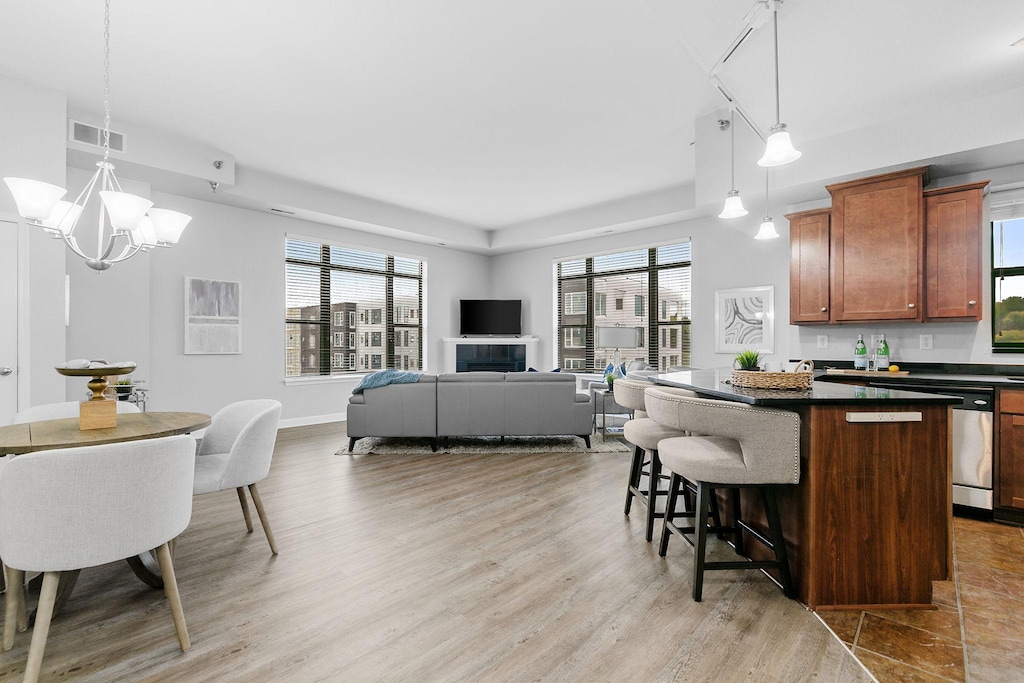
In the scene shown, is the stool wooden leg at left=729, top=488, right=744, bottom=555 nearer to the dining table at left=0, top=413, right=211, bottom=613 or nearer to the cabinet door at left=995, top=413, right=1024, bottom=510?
the cabinet door at left=995, top=413, right=1024, bottom=510

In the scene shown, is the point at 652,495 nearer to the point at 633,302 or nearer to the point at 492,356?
the point at 633,302

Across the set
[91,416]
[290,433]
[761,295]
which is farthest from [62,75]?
[761,295]

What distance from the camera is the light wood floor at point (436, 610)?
1.71m

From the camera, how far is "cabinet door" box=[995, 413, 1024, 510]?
3.09 metres

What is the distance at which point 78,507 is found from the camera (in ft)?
5.16

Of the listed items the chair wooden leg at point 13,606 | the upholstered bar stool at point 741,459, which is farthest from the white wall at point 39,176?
the upholstered bar stool at point 741,459

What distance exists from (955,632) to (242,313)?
684 cm

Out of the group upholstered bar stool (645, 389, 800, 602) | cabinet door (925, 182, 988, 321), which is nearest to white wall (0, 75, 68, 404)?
upholstered bar stool (645, 389, 800, 602)

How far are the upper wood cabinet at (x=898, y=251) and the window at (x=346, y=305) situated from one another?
19.4ft

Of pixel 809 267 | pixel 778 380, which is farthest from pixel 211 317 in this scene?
pixel 809 267

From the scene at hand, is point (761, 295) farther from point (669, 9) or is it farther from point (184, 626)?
point (184, 626)

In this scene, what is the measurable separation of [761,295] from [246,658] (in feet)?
19.7

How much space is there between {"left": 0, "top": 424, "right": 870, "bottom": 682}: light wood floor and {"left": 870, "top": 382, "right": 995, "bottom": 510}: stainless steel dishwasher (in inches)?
81.7

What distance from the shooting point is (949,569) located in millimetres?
2072
